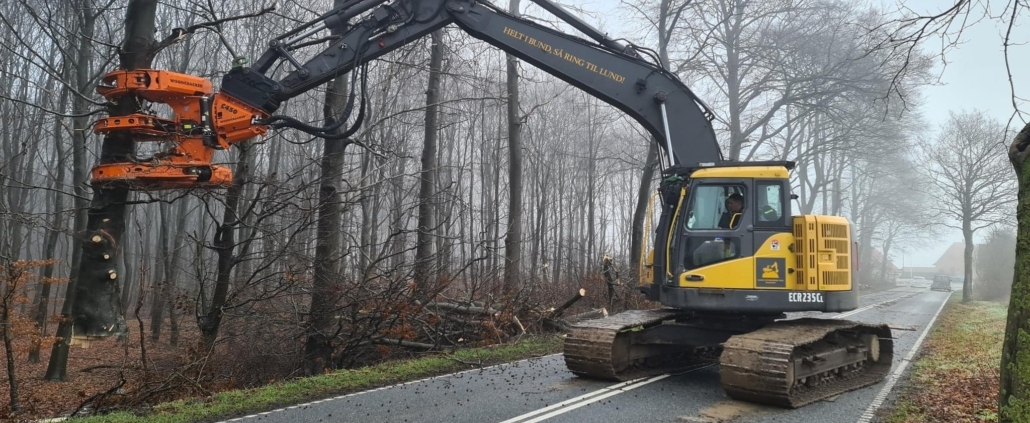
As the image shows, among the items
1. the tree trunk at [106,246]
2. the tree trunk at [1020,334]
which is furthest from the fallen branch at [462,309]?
the tree trunk at [1020,334]

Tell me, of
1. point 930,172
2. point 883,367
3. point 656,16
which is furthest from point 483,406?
point 930,172

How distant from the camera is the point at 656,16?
2058cm

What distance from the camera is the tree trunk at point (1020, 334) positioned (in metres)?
3.32

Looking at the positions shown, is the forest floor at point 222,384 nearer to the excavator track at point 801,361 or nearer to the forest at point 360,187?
the forest at point 360,187

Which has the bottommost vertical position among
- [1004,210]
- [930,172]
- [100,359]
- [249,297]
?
[100,359]

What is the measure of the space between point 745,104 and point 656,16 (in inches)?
237

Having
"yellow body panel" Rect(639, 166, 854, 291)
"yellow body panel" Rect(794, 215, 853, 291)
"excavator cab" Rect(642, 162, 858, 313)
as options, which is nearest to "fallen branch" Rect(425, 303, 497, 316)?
"excavator cab" Rect(642, 162, 858, 313)

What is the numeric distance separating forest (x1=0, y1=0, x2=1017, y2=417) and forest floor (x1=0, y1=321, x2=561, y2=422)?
0.54 feet

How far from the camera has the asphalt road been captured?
6.29m

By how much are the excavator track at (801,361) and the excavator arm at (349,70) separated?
8.09 ft

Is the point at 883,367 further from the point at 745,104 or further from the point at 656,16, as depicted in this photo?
the point at 745,104

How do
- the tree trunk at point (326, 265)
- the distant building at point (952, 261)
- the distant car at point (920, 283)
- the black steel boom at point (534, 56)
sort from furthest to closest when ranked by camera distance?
the distant building at point (952, 261) < the distant car at point (920, 283) < the tree trunk at point (326, 265) < the black steel boom at point (534, 56)

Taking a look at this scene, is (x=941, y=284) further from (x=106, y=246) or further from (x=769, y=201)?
(x=106, y=246)

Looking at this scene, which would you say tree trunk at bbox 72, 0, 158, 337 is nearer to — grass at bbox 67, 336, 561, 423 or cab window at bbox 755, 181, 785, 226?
grass at bbox 67, 336, 561, 423
